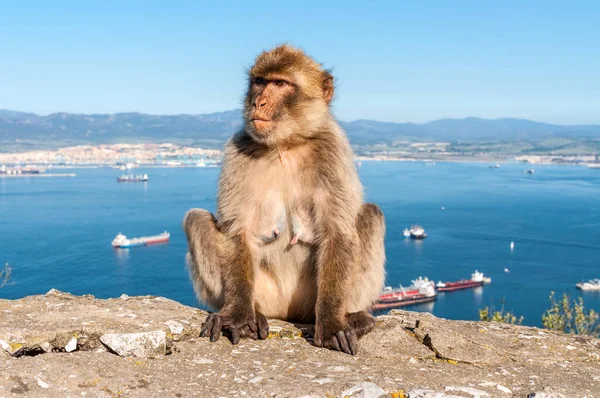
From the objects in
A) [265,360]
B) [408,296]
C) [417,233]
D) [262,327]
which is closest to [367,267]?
[262,327]

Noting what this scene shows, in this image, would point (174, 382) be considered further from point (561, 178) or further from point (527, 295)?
point (561, 178)

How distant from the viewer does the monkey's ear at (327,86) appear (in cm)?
328

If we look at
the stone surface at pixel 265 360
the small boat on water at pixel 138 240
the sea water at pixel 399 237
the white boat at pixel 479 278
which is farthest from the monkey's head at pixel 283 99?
the small boat on water at pixel 138 240

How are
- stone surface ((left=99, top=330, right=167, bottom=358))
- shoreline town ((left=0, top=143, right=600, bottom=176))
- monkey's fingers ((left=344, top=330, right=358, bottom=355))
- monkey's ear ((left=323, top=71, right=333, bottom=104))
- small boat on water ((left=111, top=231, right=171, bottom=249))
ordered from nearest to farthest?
1. stone surface ((left=99, top=330, right=167, bottom=358))
2. monkey's fingers ((left=344, top=330, right=358, bottom=355))
3. monkey's ear ((left=323, top=71, right=333, bottom=104))
4. small boat on water ((left=111, top=231, right=171, bottom=249))
5. shoreline town ((left=0, top=143, right=600, bottom=176))

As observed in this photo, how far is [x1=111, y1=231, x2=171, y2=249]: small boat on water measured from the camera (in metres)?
37.7

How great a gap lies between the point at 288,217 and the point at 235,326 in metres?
0.65

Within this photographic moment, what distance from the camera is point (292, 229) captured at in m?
3.14

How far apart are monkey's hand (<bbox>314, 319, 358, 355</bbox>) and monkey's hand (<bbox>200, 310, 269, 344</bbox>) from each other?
256 mm

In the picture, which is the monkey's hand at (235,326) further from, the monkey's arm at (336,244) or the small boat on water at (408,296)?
the small boat on water at (408,296)

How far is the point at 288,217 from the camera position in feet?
10.3

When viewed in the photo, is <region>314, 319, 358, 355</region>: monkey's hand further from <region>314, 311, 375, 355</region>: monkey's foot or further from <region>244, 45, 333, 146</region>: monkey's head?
<region>244, 45, 333, 146</region>: monkey's head

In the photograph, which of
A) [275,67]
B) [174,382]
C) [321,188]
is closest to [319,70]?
[275,67]

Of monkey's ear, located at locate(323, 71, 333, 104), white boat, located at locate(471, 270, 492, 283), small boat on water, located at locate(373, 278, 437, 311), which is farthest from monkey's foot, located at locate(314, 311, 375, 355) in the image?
white boat, located at locate(471, 270, 492, 283)

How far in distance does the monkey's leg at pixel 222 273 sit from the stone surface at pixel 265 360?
Result: 0.10 metres
